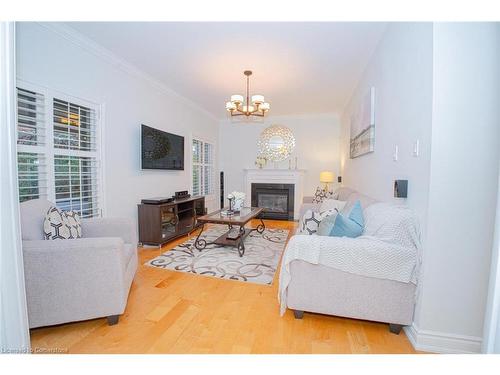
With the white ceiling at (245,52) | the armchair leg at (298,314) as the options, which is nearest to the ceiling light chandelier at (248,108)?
the white ceiling at (245,52)

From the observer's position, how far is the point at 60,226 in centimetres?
186

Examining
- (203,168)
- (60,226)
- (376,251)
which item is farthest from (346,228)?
(203,168)

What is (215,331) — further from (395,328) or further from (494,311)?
(494,311)

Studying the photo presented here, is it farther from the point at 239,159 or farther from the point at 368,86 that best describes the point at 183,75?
the point at 239,159

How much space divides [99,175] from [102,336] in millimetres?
1978

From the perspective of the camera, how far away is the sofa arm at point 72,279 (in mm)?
1512

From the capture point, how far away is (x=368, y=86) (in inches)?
120

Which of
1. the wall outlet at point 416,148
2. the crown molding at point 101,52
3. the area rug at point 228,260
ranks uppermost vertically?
the crown molding at point 101,52

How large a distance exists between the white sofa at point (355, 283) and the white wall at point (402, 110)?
338 millimetres

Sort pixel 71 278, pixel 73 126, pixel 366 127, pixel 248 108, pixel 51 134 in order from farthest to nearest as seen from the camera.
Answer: pixel 248 108 → pixel 366 127 → pixel 73 126 → pixel 51 134 → pixel 71 278

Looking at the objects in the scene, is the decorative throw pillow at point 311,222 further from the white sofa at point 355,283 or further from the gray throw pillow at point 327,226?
the white sofa at point 355,283

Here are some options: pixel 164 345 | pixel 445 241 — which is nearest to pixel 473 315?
pixel 445 241

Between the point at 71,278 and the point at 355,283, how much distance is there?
193 cm

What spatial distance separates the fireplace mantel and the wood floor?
3905 millimetres
